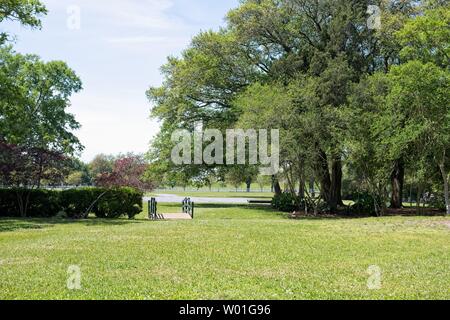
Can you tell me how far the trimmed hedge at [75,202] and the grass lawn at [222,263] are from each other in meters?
5.29

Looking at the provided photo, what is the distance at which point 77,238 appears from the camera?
1348cm

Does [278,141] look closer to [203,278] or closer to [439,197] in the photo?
[439,197]

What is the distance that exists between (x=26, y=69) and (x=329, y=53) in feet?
97.1

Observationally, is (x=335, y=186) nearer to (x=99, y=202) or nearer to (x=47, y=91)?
(x=99, y=202)

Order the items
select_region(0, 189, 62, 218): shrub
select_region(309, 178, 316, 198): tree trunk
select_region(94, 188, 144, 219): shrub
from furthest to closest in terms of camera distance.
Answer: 1. select_region(309, 178, 316, 198): tree trunk
2. select_region(0, 189, 62, 218): shrub
3. select_region(94, 188, 144, 219): shrub

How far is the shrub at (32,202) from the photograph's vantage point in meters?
21.9

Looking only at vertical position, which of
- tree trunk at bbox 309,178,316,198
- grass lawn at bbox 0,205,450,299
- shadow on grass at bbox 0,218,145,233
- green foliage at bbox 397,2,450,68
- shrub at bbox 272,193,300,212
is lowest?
grass lawn at bbox 0,205,450,299

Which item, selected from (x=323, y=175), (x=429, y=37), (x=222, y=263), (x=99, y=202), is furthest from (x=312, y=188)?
(x=222, y=263)

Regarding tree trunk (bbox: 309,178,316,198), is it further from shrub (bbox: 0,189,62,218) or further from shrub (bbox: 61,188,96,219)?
shrub (bbox: 0,189,62,218)

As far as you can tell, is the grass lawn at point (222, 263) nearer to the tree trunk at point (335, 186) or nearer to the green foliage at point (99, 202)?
the green foliage at point (99, 202)

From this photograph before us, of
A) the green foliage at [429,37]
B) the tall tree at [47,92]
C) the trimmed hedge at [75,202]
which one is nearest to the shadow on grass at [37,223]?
the trimmed hedge at [75,202]

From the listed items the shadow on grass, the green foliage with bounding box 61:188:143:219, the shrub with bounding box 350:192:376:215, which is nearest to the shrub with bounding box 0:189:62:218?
the green foliage with bounding box 61:188:143:219

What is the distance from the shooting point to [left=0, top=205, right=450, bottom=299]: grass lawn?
23.4 feet
